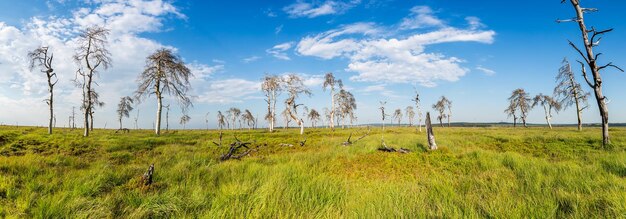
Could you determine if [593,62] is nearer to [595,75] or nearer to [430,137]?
[595,75]

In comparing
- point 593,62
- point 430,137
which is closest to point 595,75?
point 593,62

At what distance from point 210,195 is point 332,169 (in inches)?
165

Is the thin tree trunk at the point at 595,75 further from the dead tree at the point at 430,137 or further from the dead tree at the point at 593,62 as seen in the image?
the dead tree at the point at 430,137

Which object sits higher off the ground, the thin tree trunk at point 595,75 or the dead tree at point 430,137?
the thin tree trunk at point 595,75

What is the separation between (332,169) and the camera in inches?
331

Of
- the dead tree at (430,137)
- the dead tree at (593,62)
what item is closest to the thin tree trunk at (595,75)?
the dead tree at (593,62)

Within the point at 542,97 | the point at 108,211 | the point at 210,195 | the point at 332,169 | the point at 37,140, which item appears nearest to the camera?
the point at 108,211

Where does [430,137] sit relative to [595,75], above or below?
below

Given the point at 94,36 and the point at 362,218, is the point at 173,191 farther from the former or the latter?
the point at 94,36

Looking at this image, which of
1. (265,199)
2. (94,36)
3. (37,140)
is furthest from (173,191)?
(94,36)

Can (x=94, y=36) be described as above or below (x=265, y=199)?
above

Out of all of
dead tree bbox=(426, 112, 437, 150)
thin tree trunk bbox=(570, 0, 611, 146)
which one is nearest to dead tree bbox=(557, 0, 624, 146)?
thin tree trunk bbox=(570, 0, 611, 146)

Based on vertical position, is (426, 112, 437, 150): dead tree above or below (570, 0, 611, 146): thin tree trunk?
below

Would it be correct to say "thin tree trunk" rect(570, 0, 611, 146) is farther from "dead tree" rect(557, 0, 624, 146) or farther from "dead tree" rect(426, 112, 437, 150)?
"dead tree" rect(426, 112, 437, 150)
